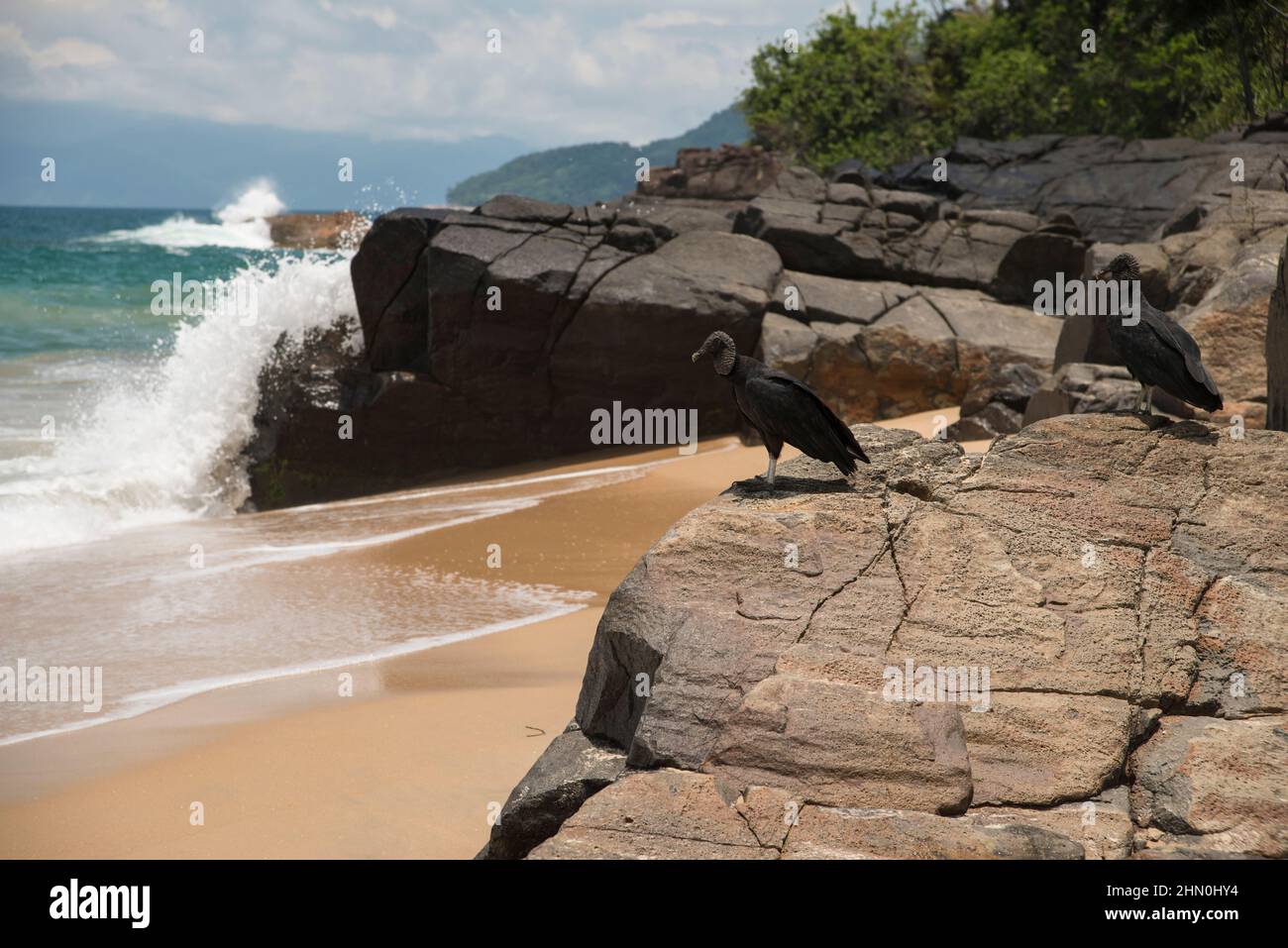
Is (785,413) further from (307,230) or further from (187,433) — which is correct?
(307,230)

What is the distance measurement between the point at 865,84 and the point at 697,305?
19728mm

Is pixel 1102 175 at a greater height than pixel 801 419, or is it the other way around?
pixel 1102 175

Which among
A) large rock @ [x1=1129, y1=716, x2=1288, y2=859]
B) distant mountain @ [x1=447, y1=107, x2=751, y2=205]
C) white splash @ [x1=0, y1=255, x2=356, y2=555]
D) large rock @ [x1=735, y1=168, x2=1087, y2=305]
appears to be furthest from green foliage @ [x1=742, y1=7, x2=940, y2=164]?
distant mountain @ [x1=447, y1=107, x2=751, y2=205]

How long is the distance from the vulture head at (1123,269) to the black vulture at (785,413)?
171cm

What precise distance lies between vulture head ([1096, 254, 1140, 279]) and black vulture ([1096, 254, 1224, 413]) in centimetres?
33

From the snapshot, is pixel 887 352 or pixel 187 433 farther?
pixel 887 352

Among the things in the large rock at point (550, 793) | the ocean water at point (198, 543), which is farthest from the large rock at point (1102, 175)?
the large rock at point (550, 793)

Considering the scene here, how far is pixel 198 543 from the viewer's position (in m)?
9.27

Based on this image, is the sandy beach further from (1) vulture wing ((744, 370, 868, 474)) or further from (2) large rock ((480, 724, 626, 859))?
(1) vulture wing ((744, 370, 868, 474))

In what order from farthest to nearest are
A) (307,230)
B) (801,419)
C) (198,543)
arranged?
(307,230)
(198,543)
(801,419)

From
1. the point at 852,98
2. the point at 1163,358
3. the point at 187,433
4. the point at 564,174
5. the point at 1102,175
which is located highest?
the point at 564,174

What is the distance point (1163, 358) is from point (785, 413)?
5.36 feet

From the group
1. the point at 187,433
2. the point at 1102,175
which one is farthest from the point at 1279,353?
the point at 1102,175
